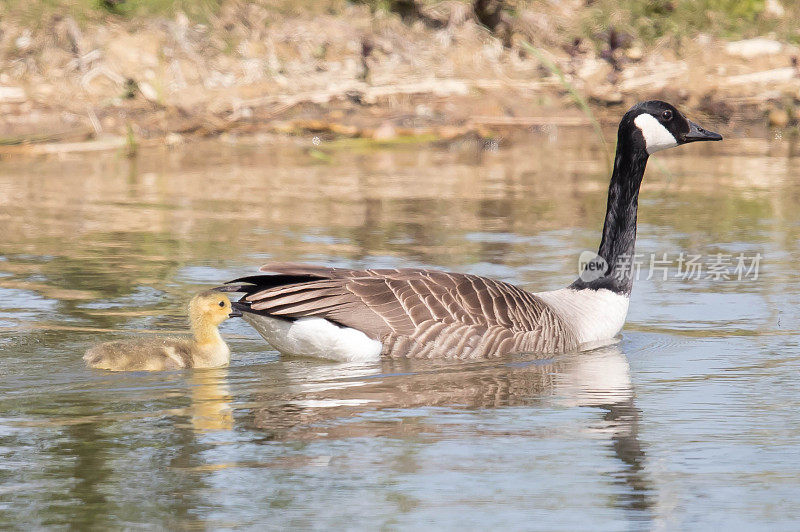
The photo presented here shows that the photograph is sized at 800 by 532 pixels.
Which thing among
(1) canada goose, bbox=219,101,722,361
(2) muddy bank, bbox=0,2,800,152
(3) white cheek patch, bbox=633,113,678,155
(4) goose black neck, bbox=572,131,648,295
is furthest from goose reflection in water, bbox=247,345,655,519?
(2) muddy bank, bbox=0,2,800,152

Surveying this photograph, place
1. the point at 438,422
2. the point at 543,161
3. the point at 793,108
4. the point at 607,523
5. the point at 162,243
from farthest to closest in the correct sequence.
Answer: the point at 793,108 < the point at 543,161 < the point at 162,243 < the point at 438,422 < the point at 607,523

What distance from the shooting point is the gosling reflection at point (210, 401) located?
5809 millimetres

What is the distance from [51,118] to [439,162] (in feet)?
16.7

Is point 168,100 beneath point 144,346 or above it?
A: above

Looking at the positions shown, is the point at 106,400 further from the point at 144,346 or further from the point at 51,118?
the point at 51,118

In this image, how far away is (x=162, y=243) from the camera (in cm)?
1057

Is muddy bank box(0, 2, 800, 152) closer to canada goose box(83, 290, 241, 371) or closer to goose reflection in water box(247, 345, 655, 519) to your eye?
canada goose box(83, 290, 241, 371)

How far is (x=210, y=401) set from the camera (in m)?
6.26

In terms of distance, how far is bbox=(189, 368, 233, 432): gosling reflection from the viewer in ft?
19.1

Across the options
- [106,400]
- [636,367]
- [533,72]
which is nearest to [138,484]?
[106,400]

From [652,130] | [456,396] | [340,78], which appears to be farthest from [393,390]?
[340,78]

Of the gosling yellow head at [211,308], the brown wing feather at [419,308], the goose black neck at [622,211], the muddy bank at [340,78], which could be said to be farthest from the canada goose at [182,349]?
the muddy bank at [340,78]

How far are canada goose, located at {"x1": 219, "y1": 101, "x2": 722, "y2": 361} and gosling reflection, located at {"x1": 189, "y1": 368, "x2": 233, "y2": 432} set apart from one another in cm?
45

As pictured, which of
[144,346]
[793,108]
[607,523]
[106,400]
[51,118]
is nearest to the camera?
[607,523]
